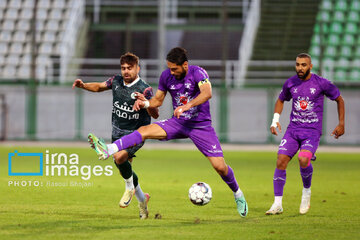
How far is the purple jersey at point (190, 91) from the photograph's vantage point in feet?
30.0

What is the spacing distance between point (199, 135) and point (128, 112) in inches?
39.2

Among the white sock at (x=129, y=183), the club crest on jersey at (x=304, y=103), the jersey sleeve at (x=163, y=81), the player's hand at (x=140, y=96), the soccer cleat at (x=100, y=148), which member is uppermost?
the jersey sleeve at (x=163, y=81)

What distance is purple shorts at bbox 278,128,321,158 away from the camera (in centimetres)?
988

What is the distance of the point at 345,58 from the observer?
31.7 m

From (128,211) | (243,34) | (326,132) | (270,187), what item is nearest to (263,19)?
(243,34)

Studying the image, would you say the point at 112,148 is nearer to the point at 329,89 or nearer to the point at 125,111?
the point at 125,111

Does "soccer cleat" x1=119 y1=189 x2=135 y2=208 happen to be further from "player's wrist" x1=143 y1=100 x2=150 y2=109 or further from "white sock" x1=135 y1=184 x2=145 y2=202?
"player's wrist" x1=143 y1=100 x2=150 y2=109

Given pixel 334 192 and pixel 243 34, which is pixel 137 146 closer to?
pixel 334 192

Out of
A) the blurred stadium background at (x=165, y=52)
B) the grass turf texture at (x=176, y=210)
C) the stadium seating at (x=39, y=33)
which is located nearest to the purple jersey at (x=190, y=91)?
the grass turf texture at (x=176, y=210)

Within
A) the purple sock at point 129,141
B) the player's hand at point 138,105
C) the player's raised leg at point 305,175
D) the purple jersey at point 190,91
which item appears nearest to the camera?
the purple sock at point 129,141

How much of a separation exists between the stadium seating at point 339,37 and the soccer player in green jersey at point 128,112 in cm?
2155

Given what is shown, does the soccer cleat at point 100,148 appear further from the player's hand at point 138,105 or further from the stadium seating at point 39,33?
the stadium seating at point 39,33

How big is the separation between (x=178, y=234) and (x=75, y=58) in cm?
2555

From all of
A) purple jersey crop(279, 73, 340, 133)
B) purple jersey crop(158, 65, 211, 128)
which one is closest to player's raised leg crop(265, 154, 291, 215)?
purple jersey crop(279, 73, 340, 133)
